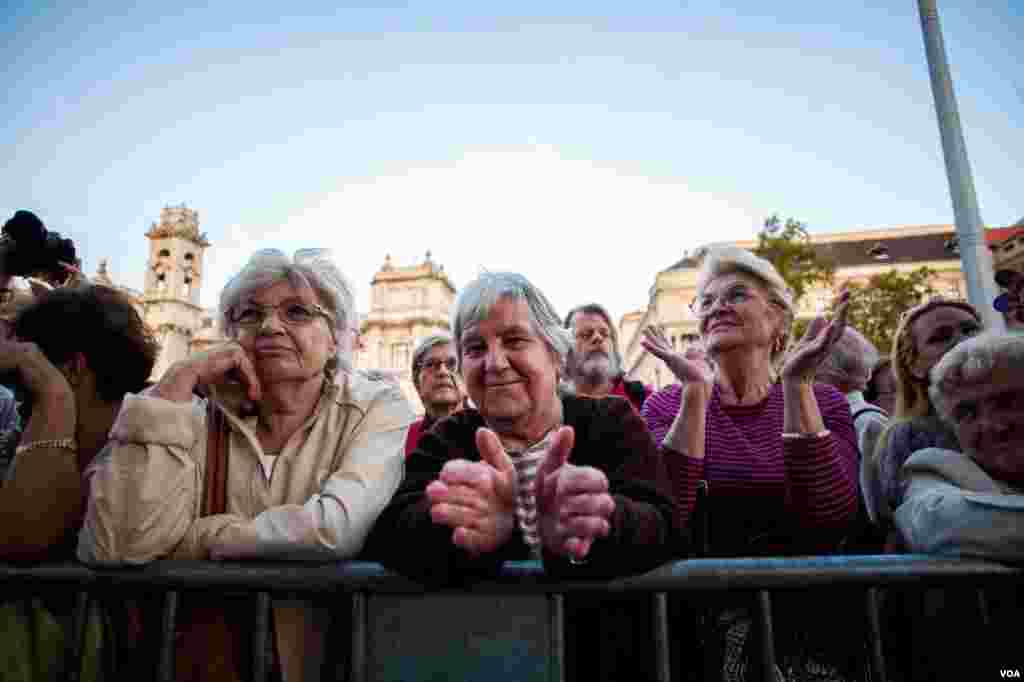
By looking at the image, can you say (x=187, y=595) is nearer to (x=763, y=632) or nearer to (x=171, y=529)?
(x=171, y=529)

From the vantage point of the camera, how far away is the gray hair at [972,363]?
1788 mm

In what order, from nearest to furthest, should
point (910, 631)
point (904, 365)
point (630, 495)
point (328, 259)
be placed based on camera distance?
point (630, 495), point (910, 631), point (328, 259), point (904, 365)

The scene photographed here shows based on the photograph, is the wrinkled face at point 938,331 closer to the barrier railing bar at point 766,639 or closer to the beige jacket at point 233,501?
the barrier railing bar at point 766,639

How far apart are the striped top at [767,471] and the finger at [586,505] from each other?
75 centimetres

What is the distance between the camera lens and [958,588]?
1.49m

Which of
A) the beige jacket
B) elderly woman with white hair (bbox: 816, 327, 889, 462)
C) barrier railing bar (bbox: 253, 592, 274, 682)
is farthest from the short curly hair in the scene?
elderly woman with white hair (bbox: 816, 327, 889, 462)

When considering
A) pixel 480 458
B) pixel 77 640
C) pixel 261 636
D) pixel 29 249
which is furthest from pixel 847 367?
pixel 29 249

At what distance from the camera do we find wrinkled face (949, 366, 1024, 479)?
1.74m

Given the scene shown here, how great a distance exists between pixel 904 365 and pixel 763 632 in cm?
166

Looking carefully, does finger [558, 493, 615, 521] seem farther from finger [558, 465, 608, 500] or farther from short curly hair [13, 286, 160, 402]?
short curly hair [13, 286, 160, 402]

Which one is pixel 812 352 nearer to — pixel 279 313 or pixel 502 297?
pixel 502 297

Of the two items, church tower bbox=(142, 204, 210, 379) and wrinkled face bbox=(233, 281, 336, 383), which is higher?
church tower bbox=(142, 204, 210, 379)

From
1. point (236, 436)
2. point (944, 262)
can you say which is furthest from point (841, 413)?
point (944, 262)

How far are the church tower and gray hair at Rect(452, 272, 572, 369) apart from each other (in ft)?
183
